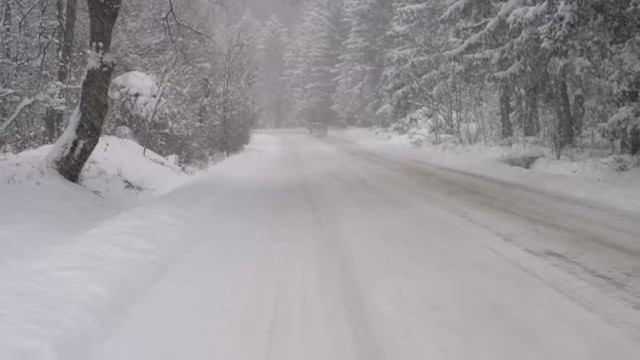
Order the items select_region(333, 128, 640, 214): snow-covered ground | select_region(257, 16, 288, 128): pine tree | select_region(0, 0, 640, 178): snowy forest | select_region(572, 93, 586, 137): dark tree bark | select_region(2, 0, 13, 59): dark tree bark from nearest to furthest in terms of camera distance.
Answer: select_region(333, 128, 640, 214): snow-covered ground < select_region(2, 0, 13, 59): dark tree bark < select_region(0, 0, 640, 178): snowy forest < select_region(572, 93, 586, 137): dark tree bark < select_region(257, 16, 288, 128): pine tree

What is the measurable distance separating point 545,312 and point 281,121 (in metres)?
86.8

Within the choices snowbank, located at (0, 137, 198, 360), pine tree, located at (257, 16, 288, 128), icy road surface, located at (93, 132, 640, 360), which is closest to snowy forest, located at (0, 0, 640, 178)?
snowbank, located at (0, 137, 198, 360)

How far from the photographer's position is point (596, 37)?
13.4 metres

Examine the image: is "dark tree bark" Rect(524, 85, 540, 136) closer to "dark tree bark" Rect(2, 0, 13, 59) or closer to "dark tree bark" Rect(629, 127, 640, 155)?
"dark tree bark" Rect(629, 127, 640, 155)

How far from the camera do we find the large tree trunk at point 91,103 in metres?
10.7

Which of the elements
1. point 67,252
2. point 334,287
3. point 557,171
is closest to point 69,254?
point 67,252

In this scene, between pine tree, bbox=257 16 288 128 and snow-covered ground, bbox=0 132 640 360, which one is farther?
pine tree, bbox=257 16 288 128

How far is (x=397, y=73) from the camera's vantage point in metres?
36.0

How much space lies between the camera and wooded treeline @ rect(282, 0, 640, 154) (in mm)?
12859

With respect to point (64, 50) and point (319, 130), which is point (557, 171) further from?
point (319, 130)

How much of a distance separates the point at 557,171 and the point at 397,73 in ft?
72.8

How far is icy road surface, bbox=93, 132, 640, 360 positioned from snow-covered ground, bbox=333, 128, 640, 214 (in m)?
1.92

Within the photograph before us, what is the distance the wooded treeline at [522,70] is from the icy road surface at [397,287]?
4.98m

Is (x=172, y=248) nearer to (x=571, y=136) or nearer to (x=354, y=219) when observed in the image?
Result: (x=354, y=219)
